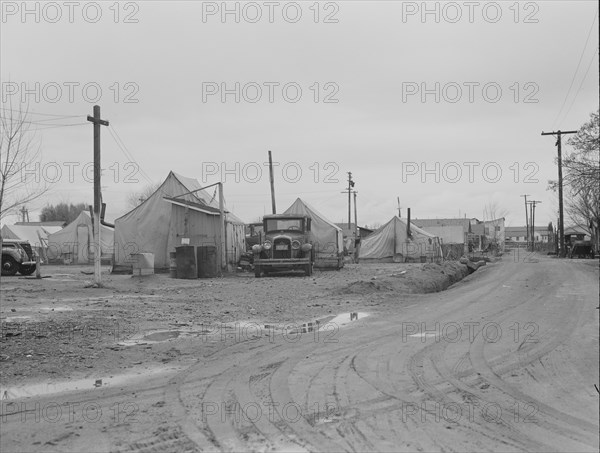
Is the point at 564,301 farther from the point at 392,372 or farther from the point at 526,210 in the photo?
the point at 526,210

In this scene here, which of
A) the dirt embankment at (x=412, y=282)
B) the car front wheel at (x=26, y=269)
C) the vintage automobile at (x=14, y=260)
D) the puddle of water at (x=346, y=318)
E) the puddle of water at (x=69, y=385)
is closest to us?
the puddle of water at (x=69, y=385)

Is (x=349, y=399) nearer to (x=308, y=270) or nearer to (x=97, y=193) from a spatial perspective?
(x=97, y=193)

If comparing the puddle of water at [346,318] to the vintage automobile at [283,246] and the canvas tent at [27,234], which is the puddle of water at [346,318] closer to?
the vintage automobile at [283,246]

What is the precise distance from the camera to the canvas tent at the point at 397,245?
43.8 metres

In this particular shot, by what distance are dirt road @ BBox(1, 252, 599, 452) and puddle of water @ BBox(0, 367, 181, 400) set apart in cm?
13

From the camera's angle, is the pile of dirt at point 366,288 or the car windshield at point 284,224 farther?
the car windshield at point 284,224

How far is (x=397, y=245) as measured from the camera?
44.6m

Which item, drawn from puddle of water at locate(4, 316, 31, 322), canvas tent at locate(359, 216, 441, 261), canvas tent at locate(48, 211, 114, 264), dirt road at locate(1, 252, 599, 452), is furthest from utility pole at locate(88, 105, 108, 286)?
canvas tent at locate(359, 216, 441, 261)

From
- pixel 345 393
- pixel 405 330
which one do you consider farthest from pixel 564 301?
pixel 345 393

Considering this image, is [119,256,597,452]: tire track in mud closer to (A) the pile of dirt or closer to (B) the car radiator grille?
(A) the pile of dirt

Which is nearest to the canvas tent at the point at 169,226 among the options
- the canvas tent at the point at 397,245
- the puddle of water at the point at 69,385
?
the canvas tent at the point at 397,245

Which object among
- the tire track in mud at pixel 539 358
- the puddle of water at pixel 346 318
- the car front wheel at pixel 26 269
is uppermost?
the car front wheel at pixel 26 269

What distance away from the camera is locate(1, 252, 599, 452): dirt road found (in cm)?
490

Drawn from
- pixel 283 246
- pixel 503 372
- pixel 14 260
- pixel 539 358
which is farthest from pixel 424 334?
pixel 14 260
